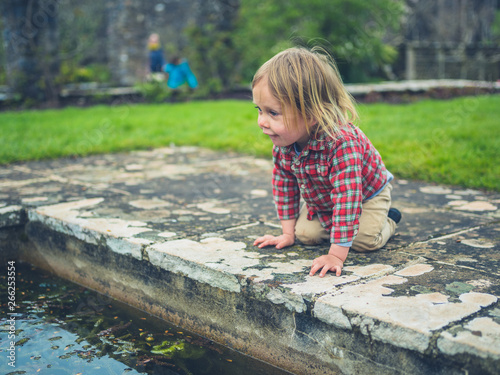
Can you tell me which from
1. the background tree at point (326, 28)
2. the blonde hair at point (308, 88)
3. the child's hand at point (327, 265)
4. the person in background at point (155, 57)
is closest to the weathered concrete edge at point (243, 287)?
the child's hand at point (327, 265)

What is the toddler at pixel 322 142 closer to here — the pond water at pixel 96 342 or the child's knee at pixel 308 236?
the child's knee at pixel 308 236

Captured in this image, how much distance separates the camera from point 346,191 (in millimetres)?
1982

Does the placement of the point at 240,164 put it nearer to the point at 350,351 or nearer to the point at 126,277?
the point at 126,277

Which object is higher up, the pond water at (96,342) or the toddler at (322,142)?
the toddler at (322,142)

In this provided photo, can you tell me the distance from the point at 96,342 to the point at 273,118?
1.14 meters

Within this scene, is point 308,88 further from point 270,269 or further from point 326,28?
point 326,28

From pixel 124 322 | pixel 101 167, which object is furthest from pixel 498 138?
pixel 124 322

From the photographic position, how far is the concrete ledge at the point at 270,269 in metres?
1.50

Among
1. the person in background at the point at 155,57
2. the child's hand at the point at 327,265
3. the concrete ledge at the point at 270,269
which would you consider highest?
the person in background at the point at 155,57

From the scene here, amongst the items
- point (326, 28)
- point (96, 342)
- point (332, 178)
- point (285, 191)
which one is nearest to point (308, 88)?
point (332, 178)

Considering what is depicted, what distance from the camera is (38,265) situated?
2.90 meters

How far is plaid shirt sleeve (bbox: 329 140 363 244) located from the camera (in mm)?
1971

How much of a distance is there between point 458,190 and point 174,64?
392 inches

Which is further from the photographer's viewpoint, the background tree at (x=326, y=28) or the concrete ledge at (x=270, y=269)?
the background tree at (x=326, y=28)
